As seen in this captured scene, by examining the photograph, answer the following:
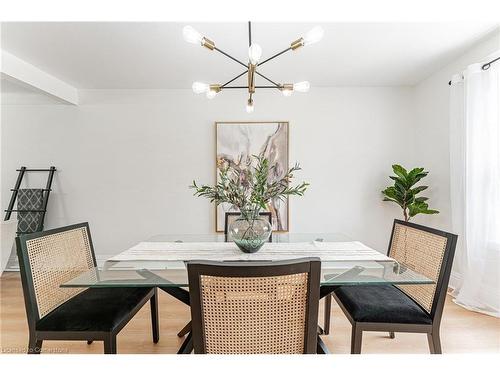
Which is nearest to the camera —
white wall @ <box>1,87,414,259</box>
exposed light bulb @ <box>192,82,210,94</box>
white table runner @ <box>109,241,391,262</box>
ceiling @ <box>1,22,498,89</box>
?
white table runner @ <box>109,241,391,262</box>

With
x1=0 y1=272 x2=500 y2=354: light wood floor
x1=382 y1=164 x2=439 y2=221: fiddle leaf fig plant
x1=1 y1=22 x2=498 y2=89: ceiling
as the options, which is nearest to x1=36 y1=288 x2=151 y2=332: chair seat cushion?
x1=0 y1=272 x2=500 y2=354: light wood floor

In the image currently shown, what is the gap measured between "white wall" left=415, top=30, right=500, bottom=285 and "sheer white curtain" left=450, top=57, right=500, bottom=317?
0.28 metres

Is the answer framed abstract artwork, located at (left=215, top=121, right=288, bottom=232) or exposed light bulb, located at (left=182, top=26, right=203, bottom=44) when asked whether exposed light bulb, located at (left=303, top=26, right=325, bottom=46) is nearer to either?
exposed light bulb, located at (left=182, top=26, right=203, bottom=44)

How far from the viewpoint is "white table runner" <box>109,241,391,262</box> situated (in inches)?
66.8

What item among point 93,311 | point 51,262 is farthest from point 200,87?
point 93,311

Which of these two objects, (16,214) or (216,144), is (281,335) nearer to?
(216,144)

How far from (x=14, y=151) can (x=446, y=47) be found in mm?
5019

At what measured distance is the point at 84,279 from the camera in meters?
1.41

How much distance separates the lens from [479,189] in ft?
8.43

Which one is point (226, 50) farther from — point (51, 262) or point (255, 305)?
point (255, 305)

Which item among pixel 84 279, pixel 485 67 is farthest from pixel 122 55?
pixel 485 67

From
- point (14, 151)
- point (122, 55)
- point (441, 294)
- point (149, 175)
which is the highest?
point (122, 55)

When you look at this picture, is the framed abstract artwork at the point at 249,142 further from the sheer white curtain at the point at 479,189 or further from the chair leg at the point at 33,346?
the chair leg at the point at 33,346

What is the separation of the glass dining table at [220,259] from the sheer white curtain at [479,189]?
1.36 metres
